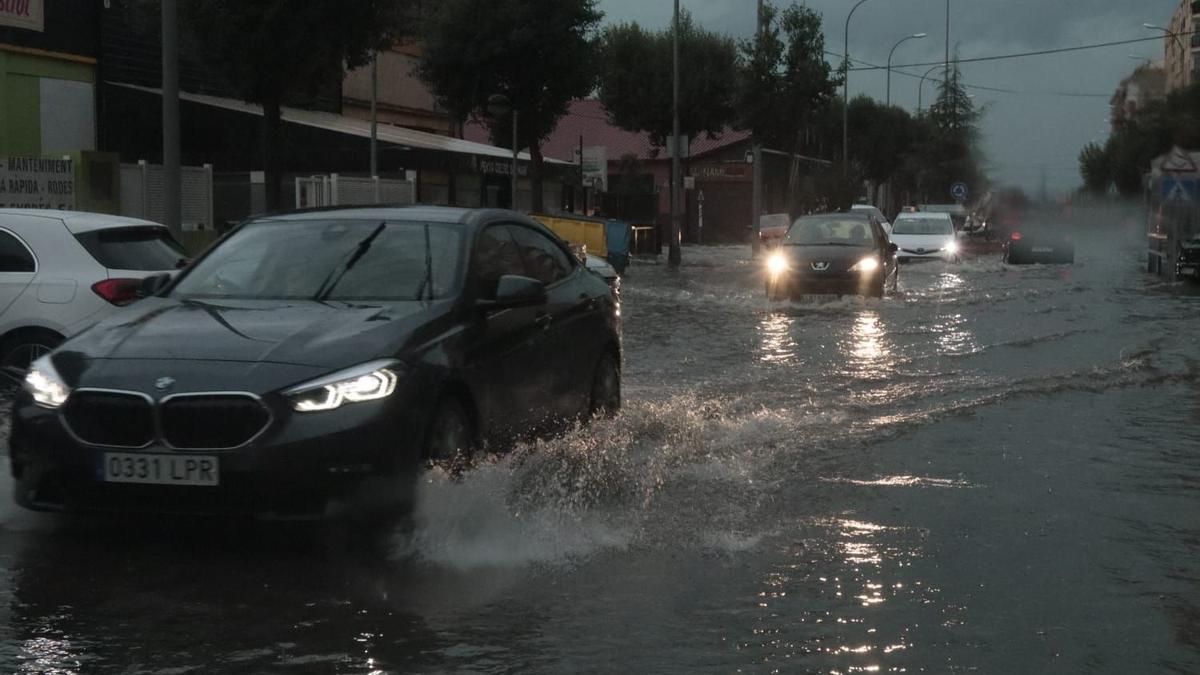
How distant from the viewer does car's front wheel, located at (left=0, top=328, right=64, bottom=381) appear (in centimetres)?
1046

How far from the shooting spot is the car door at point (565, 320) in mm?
8219

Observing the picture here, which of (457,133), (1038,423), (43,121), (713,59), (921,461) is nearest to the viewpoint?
(921,461)

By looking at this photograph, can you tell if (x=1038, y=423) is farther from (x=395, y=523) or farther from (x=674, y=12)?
(x=674, y=12)

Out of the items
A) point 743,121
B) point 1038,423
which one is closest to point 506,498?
point 1038,423

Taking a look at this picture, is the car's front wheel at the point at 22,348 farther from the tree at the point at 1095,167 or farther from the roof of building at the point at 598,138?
the tree at the point at 1095,167

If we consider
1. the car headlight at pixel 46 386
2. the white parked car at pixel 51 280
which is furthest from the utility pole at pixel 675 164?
the car headlight at pixel 46 386

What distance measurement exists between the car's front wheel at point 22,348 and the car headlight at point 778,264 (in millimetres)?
14505

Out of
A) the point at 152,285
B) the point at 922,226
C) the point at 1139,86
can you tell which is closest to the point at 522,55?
the point at 922,226

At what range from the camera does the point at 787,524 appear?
7.08 meters

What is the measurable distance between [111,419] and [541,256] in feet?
10.3

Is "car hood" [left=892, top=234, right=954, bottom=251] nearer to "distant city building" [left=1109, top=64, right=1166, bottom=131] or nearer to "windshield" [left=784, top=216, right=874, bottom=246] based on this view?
"windshield" [left=784, top=216, right=874, bottom=246]

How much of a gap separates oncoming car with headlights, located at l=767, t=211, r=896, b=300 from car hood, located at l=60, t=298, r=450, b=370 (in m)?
16.8

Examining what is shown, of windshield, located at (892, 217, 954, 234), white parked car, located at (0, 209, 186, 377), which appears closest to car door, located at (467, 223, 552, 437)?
white parked car, located at (0, 209, 186, 377)

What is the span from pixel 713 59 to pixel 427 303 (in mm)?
59850
